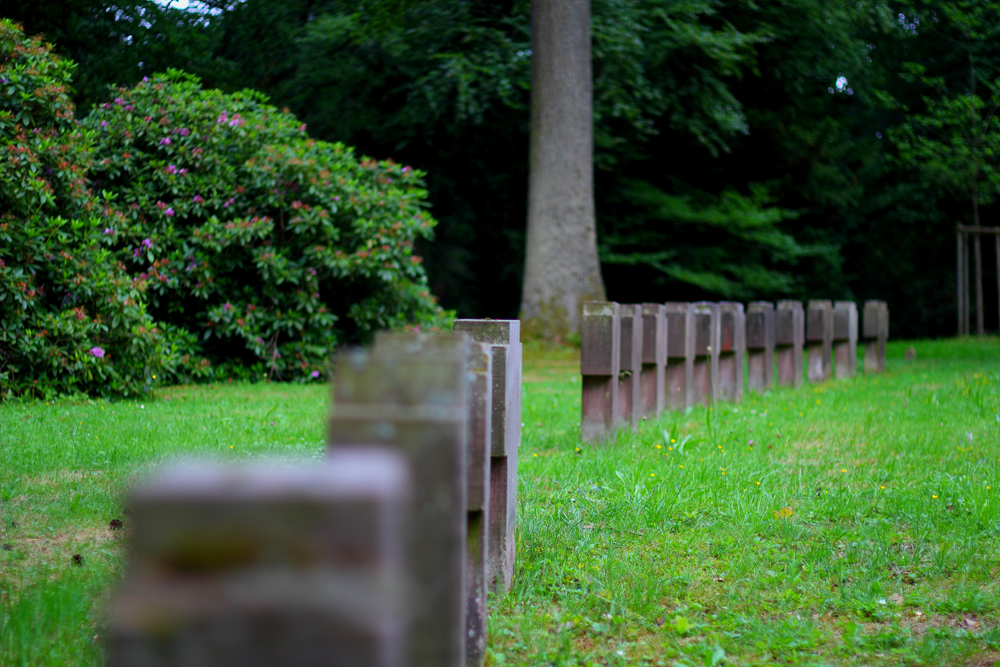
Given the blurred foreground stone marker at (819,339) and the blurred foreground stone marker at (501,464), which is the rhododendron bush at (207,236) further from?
the blurred foreground stone marker at (501,464)

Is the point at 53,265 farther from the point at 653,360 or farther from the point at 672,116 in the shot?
the point at 672,116

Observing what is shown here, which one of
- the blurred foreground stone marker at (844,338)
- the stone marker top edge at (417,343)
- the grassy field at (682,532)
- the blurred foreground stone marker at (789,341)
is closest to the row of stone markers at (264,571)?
the stone marker top edge at (417,343)

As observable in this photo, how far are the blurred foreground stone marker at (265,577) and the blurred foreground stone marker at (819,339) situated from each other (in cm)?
1007

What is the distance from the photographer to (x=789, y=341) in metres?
9.73

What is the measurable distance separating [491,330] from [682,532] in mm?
1414

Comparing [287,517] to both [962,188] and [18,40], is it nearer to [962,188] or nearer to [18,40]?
[18,40]

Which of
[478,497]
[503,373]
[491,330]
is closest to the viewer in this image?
[478,497]

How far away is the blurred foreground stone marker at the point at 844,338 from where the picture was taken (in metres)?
10.8

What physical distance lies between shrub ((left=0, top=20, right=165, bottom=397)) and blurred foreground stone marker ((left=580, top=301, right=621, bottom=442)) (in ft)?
14.6

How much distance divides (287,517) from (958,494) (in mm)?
4495

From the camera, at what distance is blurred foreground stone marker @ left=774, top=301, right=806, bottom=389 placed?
9.62 metres

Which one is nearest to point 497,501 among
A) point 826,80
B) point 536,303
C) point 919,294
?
point 536,303

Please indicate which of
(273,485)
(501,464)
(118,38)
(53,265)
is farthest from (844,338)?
(118,38)

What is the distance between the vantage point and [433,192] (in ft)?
70.5
